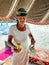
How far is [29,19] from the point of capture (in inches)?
77.6

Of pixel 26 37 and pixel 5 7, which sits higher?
pixel 26 37

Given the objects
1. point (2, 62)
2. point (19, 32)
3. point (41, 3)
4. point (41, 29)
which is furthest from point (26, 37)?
point (41, 3)

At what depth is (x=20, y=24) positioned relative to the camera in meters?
0.86

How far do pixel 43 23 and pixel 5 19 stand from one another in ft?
1.26

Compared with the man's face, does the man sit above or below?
below

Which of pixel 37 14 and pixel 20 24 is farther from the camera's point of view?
pixel 37 14

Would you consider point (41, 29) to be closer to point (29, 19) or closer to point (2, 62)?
point (29, 19)

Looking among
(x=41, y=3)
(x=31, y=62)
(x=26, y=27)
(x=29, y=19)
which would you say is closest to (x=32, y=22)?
(x=29, y=19)

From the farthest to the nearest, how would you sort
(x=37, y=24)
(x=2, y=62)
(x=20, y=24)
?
(x=37, y=24)
(x=2, y=62)
(x=20, y=24)

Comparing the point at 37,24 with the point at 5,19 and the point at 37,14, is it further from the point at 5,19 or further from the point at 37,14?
the point at 5,19

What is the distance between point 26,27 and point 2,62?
29cm

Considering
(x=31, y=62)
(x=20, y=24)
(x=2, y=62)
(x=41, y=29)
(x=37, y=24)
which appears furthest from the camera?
(x=37, y=24)

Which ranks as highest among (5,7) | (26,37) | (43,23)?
(26,37)

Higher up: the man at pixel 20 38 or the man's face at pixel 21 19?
the man's face at pixel 21 19
